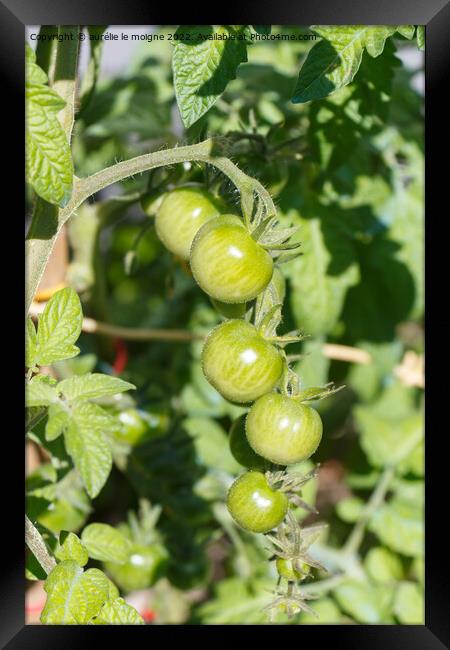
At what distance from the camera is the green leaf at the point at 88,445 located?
745mm

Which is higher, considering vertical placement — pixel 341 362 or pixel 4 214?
pixel 4 214

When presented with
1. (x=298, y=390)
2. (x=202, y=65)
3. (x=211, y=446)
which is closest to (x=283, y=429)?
(x=298, y=390)

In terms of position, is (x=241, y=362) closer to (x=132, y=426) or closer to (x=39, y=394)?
(x=39, y=394)

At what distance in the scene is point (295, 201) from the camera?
3.94ft

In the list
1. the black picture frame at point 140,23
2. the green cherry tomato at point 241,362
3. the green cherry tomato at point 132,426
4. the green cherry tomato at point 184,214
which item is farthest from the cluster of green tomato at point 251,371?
the green cherry tomato at point 132,426

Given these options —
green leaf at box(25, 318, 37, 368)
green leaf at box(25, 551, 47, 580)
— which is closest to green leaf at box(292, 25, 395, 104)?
green leaf at box(25, 318, 37, 368)

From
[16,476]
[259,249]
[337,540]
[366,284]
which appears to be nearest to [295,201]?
[366,284]

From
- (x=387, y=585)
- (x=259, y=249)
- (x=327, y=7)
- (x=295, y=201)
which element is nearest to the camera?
(x=259, y=249)

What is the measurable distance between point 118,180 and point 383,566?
0.98 m

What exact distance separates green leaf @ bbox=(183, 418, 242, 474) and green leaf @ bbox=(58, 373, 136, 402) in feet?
1.88

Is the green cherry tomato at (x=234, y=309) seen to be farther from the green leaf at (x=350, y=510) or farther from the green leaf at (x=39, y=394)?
the green leaf at (x=350, y=510)

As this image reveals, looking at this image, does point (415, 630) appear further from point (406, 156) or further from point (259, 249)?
point (406, 156)

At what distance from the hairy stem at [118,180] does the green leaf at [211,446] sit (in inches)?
24.5

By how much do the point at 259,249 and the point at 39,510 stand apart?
48 cm
